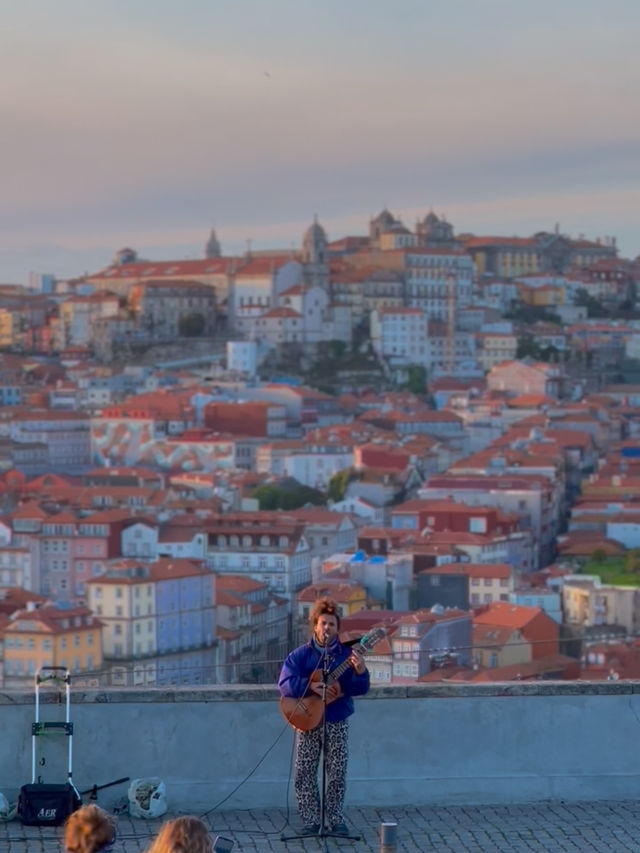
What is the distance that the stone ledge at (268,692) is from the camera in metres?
4.88

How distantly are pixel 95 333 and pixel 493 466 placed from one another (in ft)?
74.8

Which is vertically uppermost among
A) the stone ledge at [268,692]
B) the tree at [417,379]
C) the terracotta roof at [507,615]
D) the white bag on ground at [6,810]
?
the stone ledge at [268,692]

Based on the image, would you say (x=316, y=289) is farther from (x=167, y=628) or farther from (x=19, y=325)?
(x=167, y=628)

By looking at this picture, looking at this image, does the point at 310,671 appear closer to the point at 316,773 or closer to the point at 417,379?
the point at 316,773

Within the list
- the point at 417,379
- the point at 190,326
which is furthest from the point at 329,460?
the point at 190,326

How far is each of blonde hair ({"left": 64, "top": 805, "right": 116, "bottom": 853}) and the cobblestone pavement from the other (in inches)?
44.8

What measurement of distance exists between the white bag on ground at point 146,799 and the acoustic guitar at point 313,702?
0.40 metres

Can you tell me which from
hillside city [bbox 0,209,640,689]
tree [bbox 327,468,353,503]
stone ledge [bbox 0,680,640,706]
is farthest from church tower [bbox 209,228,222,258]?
stone ledge [bbox 0,680,640,706]

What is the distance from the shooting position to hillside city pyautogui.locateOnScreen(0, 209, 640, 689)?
22.2 metres

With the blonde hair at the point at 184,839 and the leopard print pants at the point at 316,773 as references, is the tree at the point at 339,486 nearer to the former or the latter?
the leopard print pants at the point at 316,773

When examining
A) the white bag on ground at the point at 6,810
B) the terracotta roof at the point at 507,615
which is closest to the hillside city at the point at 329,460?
the terracotta roof at the point at 507,615

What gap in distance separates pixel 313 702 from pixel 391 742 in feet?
1.31

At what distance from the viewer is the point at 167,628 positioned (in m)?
23.6

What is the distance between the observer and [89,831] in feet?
11.2
